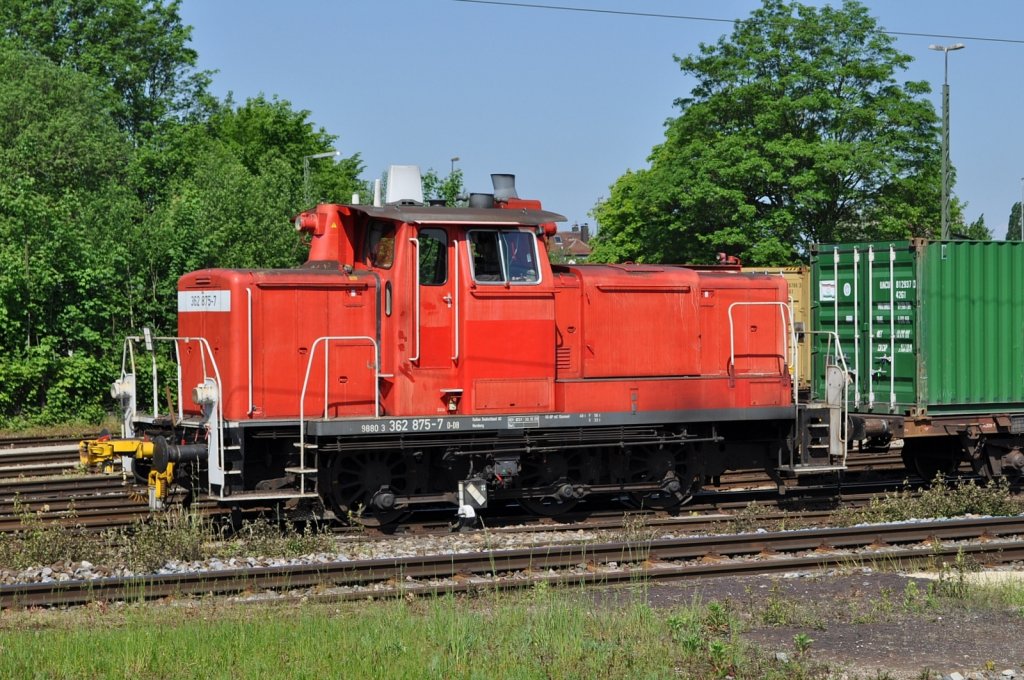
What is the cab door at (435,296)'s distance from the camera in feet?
40.8

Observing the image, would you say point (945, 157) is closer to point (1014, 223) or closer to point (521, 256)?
point (521, 256)

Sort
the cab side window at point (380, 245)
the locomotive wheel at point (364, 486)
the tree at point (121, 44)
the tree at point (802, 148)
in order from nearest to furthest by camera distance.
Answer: the locomotive wheel at point (364, 486)
the cab side window at point (380, 245)
the tree at point (802, 148)
the tree at point (121, 44)

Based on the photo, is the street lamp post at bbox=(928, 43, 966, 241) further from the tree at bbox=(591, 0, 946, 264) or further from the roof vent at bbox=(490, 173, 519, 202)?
the roof vent at bbox=(490, 173, 519, 202)

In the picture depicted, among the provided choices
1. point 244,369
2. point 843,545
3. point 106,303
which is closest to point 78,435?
point 106,303

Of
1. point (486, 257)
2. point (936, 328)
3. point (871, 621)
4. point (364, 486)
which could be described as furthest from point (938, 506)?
point (364, 486)

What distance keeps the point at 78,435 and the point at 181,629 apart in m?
16.2

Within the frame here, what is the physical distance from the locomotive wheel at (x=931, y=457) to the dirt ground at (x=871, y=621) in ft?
19.7

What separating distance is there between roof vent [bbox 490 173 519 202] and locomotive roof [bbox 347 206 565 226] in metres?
0.61

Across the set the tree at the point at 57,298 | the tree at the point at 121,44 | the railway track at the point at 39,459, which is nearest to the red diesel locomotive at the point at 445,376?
the railway track at the point at 39,459

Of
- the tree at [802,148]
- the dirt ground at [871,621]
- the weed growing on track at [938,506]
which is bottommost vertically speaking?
the dirt ground at [871,621]

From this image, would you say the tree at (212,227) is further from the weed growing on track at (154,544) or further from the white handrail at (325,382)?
the weed growing on track at (154,544)

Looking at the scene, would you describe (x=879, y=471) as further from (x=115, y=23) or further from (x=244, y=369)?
(x=115, y=23)

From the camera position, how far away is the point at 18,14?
4709 centimetres

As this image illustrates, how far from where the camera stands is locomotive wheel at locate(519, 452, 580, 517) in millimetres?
13258
